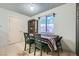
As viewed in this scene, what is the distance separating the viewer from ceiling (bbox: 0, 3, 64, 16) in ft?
5.84

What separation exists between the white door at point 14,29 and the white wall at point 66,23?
A: 11.3 inches

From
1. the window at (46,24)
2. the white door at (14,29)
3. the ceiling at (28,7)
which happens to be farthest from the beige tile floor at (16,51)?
the ceiling at (28,7)

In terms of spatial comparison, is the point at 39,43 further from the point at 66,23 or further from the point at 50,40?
the point at 66,23

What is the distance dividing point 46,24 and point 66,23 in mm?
317

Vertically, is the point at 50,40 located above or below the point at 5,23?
below

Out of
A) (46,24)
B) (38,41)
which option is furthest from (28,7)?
(38,41)

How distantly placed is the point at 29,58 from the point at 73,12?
994 millimetres

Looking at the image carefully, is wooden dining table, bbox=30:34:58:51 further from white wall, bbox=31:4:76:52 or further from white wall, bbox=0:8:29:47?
white wall, bbox=0:8:29:47

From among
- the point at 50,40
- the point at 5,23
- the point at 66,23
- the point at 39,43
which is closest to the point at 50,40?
the point at 50,40

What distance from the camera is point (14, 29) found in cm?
180

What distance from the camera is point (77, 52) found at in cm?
176

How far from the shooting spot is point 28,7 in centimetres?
181

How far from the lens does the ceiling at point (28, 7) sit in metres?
1.78

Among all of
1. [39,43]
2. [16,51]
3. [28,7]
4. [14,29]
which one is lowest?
[16,51]
